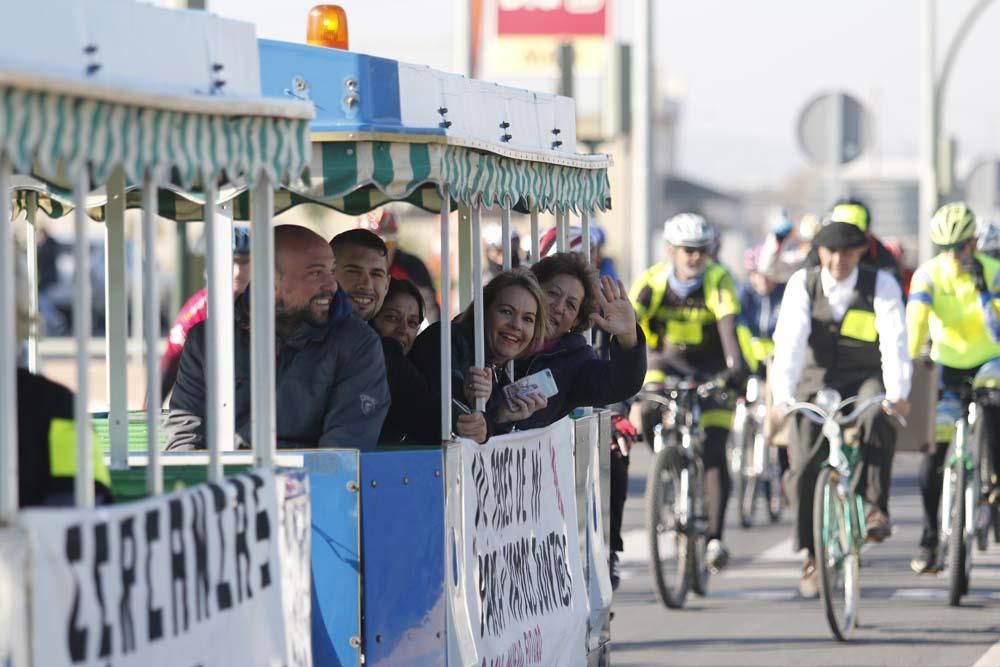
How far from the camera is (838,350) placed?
997 centimetres

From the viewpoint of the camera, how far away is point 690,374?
11070mm

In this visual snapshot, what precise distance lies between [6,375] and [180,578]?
0.81 m

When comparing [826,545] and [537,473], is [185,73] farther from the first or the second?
[826,545]

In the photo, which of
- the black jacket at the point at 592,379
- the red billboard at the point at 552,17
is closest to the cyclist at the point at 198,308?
the black jacket at the point at 592,379

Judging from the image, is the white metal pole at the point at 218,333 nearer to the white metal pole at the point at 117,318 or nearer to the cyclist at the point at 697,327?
the white metal pole at the point at 117,318

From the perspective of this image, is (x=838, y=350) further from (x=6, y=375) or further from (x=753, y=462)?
(x=6, y=375)

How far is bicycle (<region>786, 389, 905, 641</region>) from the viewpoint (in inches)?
364

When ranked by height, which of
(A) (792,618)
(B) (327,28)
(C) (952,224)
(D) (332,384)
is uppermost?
(B) (327,28)

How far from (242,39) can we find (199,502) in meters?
1.15

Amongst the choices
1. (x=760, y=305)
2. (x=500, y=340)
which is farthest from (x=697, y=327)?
(x=760, y=305)

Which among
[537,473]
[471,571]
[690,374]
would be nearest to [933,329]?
[690,374]

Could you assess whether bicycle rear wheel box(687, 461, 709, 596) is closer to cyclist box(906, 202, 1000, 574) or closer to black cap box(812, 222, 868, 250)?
cyclist box(906, 202, 1000, 574)

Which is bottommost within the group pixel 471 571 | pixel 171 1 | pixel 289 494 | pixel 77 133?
pixel 471 571

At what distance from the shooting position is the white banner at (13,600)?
375cm
